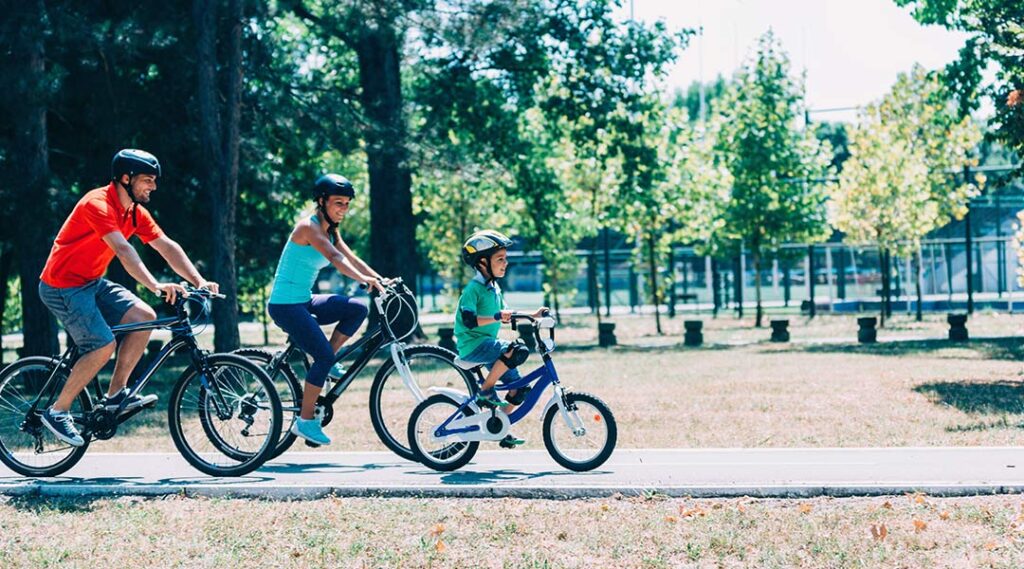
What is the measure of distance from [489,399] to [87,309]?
2.56 m

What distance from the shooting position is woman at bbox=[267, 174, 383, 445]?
8.16m

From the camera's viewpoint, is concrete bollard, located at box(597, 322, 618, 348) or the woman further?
concrete bollard, located at box(597, 322, 618, 348)

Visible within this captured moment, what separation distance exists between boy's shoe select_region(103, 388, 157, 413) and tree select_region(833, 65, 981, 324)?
27.7 meters

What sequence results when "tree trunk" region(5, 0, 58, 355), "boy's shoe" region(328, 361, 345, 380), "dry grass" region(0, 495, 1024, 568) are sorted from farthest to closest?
"tree trunk" region(5, 0, 58, 355) < "boy's shoe" region(328, 361, 345, 380) < "dry grass" region(0, 495, 1024, 568)

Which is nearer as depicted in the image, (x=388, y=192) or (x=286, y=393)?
(x=286, y=393)

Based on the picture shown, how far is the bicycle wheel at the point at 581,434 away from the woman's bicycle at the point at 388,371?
1.98 ft

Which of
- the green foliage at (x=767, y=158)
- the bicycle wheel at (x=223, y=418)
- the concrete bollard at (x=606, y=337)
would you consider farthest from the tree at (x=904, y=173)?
the bicycle wheel at (x=223, y=418)

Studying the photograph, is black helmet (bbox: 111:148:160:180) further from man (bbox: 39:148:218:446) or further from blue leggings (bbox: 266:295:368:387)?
blue leggings (bbox: 266:295:368:387)

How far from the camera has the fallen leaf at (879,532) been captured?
603cm

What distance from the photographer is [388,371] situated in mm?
8500

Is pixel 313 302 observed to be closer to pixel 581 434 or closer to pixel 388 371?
pixel 388 371

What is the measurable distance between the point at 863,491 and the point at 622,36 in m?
22.8

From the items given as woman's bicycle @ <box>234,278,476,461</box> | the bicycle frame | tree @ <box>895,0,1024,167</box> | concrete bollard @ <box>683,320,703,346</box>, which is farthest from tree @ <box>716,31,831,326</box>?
the bicycle frame

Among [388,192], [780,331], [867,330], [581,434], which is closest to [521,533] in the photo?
[581,434]
